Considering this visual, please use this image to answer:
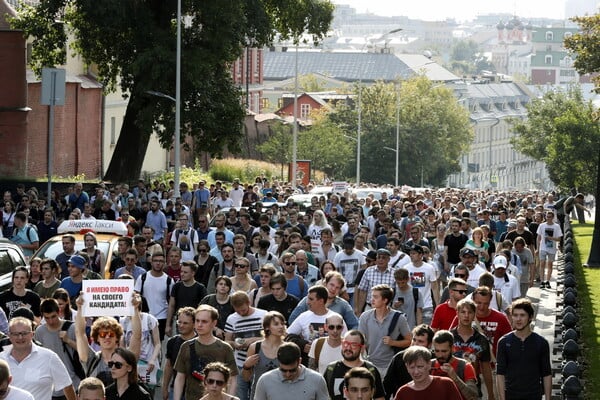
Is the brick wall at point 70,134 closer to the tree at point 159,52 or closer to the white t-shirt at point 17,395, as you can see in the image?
the tree at point 159,52

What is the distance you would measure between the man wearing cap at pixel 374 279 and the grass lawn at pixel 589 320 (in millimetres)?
2408

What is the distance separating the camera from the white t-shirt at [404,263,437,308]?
18005 millimetres

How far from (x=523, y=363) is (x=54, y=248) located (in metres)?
9.30

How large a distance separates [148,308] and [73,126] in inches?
1788

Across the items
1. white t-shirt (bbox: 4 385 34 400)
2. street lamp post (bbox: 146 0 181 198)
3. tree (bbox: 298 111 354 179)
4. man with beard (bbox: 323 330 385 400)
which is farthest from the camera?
tree (bbox: 298 111 354 179)

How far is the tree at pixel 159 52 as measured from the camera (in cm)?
4678

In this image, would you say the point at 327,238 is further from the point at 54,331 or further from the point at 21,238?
the point at 54,331

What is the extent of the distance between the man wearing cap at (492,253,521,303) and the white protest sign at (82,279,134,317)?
5693 mm

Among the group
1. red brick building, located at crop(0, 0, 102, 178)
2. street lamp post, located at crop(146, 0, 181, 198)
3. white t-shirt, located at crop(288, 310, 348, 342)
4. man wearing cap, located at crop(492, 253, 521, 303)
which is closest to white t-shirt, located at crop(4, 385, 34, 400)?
white t-shirt, located at crop(288, 310, 348, 342)

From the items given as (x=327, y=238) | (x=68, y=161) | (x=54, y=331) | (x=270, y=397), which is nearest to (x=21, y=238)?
(x=327, y=238)

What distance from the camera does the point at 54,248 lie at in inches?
810

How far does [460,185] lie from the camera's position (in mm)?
163375

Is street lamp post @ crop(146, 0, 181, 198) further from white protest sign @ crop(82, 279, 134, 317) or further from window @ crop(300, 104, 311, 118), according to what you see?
window @ crop(300, 104, 311, 118)

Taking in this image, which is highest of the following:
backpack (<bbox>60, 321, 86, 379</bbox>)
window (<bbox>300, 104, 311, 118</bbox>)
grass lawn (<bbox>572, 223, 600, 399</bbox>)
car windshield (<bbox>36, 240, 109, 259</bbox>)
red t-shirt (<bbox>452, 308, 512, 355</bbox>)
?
window (<bbox>300, 104, 311, 118</bbox>)
